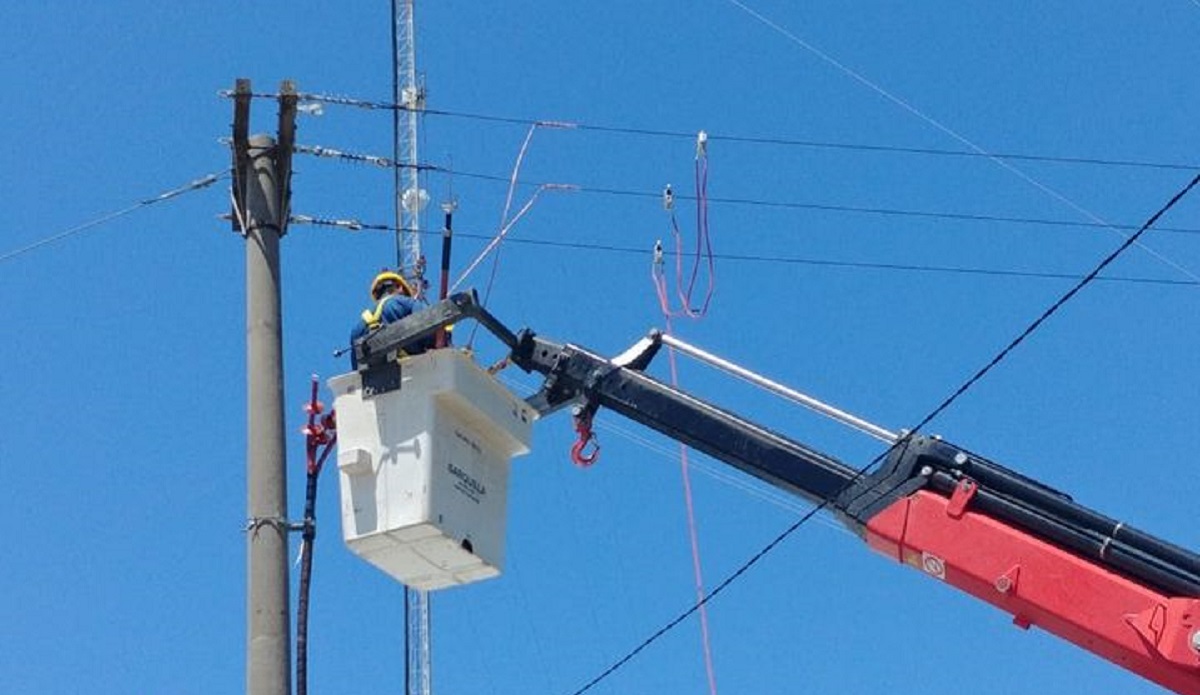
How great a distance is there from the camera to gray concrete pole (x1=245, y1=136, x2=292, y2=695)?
9.03 metres

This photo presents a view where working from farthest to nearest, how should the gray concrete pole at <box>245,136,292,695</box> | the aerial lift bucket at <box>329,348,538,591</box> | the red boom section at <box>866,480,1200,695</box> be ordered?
the aerial lift bucket at <box>329,348,538,591</box> → the red boom section at <box>866,480,1200,695</box> → the gray concrete pole at <box>245,136,292,695</box>

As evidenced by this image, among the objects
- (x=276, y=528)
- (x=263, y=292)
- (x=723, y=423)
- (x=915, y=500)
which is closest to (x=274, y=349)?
(x=263, y=292)

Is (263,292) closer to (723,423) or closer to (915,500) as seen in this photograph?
(723,423)

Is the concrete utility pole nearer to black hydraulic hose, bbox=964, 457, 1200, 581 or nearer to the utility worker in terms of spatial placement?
the utility worker

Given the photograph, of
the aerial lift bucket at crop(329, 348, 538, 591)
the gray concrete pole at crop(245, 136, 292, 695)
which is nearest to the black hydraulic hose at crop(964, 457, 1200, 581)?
the aerial lift bucket at crop(329, 348, 538, 591)

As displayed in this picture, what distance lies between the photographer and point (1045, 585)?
964cm

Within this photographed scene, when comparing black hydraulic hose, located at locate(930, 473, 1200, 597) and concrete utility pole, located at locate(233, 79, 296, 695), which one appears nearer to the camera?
concrete utility pole, located at locate(233, 79, 296, 695)

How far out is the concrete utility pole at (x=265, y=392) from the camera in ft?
29.7

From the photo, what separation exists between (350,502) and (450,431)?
1.86 feet

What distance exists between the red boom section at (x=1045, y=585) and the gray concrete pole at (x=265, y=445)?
2.88 m

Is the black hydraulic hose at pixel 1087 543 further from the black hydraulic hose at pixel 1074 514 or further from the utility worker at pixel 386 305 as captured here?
the utility worker at pixel 386 305

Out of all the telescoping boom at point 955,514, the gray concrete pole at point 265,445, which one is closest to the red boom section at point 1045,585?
the telescoping boom at point 955,514

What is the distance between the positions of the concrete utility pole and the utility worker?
1.92ft

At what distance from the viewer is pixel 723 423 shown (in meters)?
10.6
